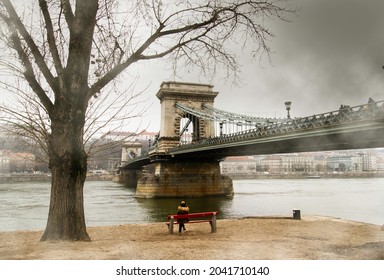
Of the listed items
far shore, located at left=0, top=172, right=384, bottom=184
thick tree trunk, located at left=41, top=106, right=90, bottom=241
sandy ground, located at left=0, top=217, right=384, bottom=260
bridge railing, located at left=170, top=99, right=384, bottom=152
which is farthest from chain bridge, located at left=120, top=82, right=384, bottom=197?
far shore, located at left=0, top=172, right=384, bottom=184

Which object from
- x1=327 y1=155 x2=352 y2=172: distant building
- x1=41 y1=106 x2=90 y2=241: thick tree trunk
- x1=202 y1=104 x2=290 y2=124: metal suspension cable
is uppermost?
x1=202 y1=104 x2=290 y2=124: metal suspension cable

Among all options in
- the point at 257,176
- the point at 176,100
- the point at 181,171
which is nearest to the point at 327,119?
the point at 181,171

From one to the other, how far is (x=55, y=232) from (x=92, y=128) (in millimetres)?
2442

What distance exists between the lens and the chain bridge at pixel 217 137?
53.1 feet

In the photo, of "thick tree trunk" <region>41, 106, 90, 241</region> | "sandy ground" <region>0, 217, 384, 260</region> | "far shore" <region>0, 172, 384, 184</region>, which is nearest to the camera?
"sandy ground" <region>0, 217, 384, 260</region>

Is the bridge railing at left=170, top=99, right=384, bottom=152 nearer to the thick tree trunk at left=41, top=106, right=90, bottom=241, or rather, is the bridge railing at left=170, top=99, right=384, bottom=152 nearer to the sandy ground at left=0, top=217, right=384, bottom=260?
the sandy ground at left=0, top=217, right=384, bottom=260

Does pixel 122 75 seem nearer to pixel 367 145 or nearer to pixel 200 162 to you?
pixel 367 145

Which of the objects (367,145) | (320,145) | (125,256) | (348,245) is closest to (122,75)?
(125,256)

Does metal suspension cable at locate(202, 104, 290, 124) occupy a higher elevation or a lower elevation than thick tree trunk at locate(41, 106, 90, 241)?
higher

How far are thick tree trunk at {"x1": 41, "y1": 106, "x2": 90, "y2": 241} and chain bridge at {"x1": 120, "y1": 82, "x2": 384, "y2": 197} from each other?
731cm

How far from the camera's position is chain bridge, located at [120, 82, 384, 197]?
16.2 meters

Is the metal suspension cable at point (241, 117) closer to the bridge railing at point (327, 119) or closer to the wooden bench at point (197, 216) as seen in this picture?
the bridge railing at point (327, 119)

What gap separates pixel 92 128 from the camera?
8117 millimetres

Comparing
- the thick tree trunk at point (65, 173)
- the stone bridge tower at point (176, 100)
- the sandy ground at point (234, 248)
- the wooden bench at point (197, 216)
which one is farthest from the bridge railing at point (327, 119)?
the stone bridge tower at point (176, 100)
